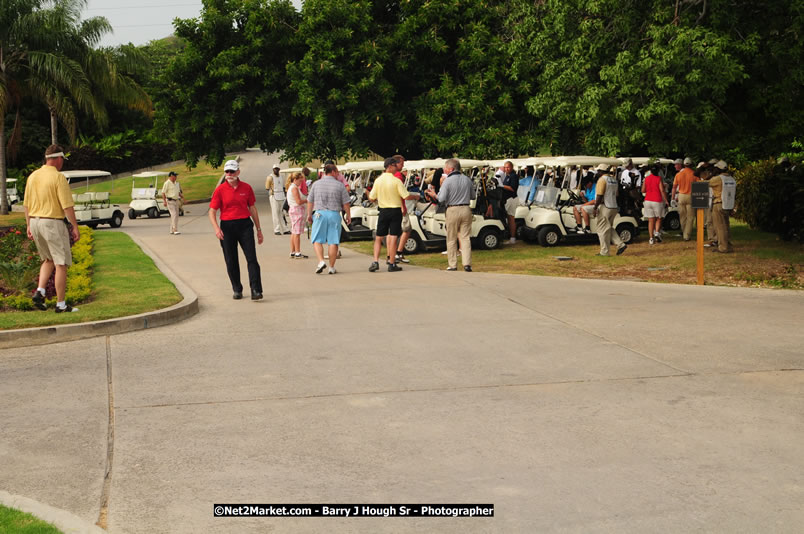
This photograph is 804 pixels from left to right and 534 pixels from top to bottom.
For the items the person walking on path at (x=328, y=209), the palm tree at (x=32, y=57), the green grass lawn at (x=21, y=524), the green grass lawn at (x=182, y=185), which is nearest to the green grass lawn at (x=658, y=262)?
the person walking on path at (x=328, y=209)

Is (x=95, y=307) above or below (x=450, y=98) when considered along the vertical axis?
below

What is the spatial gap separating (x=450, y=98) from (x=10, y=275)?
78.1 feet

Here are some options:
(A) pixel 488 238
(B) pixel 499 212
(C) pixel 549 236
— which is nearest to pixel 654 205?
(C) pixel 549 236

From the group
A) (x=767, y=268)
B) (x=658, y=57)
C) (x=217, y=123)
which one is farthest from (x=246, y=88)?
(x=767, y=268)

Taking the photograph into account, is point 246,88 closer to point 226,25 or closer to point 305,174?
point 226,25

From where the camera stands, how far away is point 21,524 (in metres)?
4.28

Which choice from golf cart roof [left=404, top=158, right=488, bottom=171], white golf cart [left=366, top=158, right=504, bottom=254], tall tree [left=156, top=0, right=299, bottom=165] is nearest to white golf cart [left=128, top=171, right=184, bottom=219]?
tall tree [left=156, top=0, right=299, bottom=165]

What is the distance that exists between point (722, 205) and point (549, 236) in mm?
3861

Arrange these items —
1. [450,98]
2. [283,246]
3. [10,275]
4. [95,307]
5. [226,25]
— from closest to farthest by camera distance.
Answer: [95,307] < [10,275] < [283,246] < [450,98] < [226,25]

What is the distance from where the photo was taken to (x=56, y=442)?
231 inches

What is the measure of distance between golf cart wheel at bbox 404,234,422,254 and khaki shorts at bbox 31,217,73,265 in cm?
938

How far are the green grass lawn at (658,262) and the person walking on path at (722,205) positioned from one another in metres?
0.37

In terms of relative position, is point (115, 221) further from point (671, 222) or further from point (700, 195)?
point (700, 195)

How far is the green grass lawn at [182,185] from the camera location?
1982 inches
